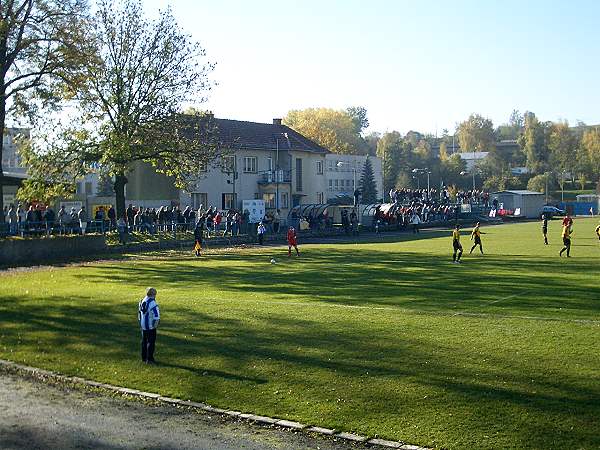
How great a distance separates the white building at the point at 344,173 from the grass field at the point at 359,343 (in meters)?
71.5

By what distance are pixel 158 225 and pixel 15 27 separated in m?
16.3

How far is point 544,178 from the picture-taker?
12750 cm

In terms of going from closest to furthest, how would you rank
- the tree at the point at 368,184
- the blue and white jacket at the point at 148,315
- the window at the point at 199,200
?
1. the blue and white jacket at the point at 148,315
2. the window at the point at 199,200
3. the tree at the point at 368,184

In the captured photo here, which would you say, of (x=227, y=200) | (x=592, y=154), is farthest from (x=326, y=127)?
(x=227, y=200)

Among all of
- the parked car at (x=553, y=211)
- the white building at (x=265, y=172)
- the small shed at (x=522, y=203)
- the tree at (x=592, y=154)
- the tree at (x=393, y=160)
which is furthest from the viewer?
the tree at (x=592, y=154)

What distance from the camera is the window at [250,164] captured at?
245 ft

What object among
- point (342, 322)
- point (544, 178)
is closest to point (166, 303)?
point (342, 322)

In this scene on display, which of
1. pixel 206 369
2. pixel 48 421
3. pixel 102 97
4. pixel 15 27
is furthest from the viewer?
pixel 102 97

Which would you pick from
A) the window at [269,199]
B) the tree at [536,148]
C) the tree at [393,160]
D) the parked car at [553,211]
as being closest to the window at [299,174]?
the window at [269,199]

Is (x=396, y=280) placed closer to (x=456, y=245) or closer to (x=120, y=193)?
(x=456, y=245)

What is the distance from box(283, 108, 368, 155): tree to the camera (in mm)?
120713

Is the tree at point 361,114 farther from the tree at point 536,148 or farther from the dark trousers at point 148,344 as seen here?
the dark trousers at point 148,344

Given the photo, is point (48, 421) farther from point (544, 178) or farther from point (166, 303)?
point (544, 178)

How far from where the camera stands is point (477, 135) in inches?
6811
